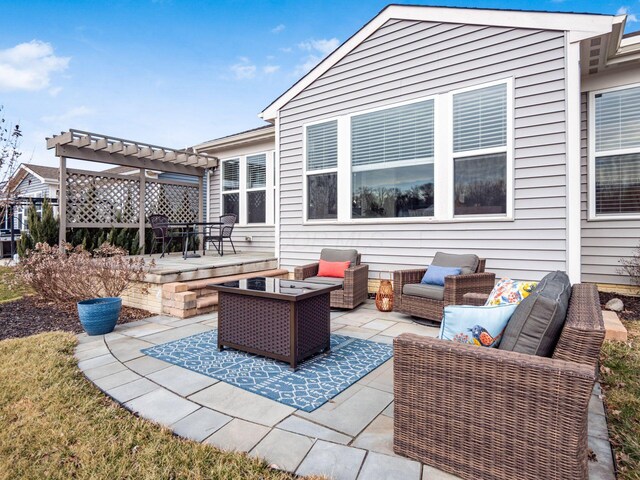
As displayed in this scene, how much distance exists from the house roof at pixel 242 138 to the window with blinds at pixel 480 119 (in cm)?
409

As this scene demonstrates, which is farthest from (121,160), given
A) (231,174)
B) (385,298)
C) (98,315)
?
(385,298)

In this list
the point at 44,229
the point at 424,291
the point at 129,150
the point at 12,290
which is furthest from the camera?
the point at 44,229

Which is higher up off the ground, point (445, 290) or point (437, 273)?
point (437, 273)

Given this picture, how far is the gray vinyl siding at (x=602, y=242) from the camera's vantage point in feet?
16.2

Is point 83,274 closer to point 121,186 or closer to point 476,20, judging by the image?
point 121,186

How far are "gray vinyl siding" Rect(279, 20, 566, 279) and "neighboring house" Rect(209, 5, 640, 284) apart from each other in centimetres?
2

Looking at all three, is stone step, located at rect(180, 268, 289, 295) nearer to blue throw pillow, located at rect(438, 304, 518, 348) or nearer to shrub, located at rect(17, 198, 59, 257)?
blue throw pillow, located at rect(438, 304, 518, 348)

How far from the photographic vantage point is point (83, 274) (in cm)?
479

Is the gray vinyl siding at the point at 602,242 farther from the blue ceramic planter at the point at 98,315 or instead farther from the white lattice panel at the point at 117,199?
the white lattice panel at the point at 117,199

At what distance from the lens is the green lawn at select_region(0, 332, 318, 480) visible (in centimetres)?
173

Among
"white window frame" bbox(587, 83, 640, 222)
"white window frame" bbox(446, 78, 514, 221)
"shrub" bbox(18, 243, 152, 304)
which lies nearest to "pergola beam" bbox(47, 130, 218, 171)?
"shrub" bbox(18, 243, 152, 304)

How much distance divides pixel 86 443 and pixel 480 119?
521 cm

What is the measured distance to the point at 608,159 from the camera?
5074 mm

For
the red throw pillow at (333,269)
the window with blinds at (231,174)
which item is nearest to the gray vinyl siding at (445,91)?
the red throw pillow at (333,269)
